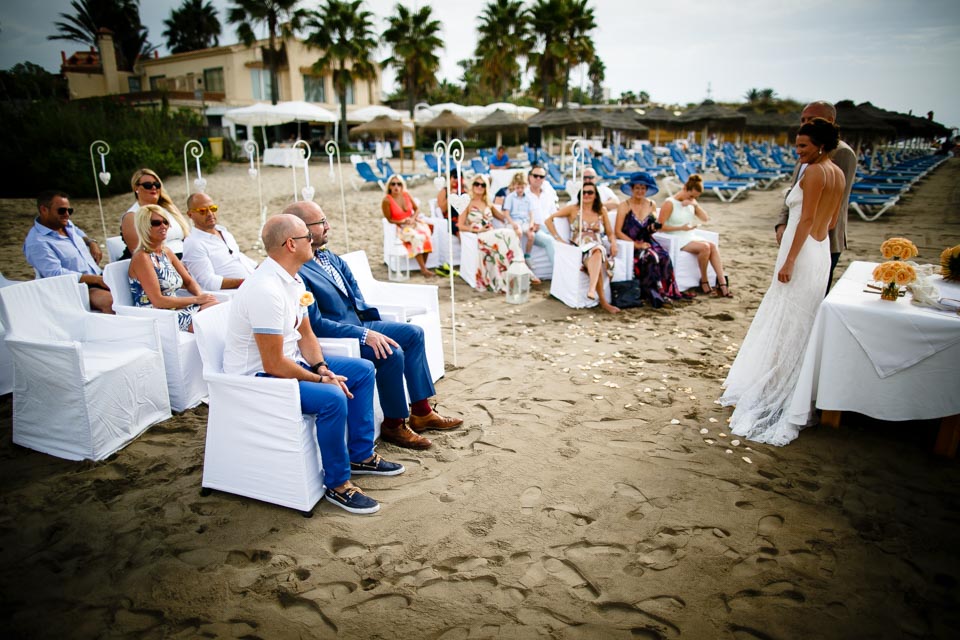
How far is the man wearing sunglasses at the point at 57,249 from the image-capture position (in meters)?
4.14

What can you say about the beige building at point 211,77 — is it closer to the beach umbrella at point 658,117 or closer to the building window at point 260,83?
the building window at point 260,83

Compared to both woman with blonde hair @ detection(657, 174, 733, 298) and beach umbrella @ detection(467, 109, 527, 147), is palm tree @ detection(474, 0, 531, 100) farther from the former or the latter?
woman with blonde hair @ detection(657, 174, 733, 298)

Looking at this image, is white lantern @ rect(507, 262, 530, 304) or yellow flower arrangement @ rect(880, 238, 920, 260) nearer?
yellow flower arrangement @ rect(880, 238, 920, 260)

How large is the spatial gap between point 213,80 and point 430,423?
34.0 meters

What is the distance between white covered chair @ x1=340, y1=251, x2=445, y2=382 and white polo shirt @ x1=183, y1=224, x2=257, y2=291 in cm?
81

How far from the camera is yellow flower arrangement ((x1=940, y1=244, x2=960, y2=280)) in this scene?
3.43 metres

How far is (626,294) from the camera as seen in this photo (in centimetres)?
589

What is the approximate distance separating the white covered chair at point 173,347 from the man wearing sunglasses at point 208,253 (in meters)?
0.46

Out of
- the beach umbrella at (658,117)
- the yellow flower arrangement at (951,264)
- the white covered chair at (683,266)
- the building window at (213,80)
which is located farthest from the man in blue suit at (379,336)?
the building window at (213,80)

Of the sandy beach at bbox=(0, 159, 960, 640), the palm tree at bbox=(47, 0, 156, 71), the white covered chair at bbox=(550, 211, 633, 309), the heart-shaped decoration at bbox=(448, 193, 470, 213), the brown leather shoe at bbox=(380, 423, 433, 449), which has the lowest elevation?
the sandy beach at bbox=(0, 159, 960, 640)

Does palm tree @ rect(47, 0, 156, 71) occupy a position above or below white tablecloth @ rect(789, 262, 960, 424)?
above

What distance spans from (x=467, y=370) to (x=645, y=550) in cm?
223

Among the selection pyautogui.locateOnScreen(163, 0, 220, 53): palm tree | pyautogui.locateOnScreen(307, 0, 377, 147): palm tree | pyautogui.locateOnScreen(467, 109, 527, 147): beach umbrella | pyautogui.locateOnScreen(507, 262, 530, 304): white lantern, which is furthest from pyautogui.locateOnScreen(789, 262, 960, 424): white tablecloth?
pyautogui.locateOnScreen(163, 0, 220, 53): palm tree

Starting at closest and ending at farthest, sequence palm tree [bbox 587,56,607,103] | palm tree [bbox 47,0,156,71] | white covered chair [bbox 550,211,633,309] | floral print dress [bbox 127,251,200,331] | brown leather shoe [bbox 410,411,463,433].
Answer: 1. brown leather shoe [bbox 410,411,463,433]
2. floral print dress [bbox 127,251,200,331]
3. white covered chair [bbox 550,211,633,309]
4. palm tree [bbox 47,0,156,71]
5. palm tree [bbox 587,56,607,103]
